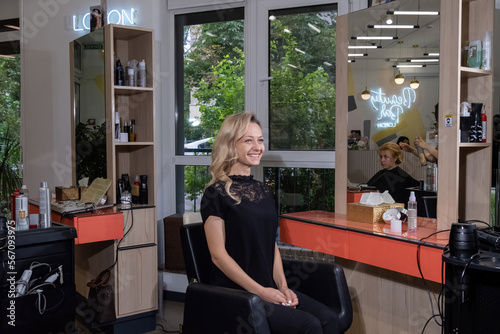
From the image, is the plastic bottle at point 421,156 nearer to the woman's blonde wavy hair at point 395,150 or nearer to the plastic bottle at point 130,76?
the woman's blonde wavy hair at point 395,150

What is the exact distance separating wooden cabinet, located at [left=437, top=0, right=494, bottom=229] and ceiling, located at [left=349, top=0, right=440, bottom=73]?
108mm

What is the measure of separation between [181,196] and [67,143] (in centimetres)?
103

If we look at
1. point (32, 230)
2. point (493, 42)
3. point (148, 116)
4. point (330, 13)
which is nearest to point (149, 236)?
point (148, 116)

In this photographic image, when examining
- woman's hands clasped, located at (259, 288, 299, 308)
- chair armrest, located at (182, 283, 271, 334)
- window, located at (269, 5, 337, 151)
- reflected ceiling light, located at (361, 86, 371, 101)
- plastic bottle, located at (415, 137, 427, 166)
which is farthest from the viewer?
window, located at (269, 5, 337, 151)

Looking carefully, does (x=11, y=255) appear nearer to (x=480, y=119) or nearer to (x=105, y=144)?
(x=105, y=144)

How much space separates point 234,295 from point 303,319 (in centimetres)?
29

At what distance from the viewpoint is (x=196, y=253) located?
237 cm

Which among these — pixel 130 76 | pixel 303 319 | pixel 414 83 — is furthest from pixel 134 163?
pixel 303 319

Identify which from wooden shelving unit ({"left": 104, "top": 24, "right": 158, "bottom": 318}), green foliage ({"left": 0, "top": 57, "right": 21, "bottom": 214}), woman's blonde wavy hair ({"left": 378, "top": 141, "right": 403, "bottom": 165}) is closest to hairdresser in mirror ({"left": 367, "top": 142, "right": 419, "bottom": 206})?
woman's blonde wavy hair ({"left": 378, "top": 141, "right": 403, "bottom": 165})

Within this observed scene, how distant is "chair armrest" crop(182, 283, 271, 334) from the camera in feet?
6.19

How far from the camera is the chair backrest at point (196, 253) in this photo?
235cm

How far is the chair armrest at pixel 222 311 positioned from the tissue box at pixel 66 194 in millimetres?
1706

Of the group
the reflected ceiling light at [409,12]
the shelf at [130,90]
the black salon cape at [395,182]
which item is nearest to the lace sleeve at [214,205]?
the black salon cape at [395,182]

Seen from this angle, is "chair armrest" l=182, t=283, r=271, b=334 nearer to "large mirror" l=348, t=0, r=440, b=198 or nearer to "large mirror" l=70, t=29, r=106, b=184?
"large mirror" l=348, t=0, r=440, b=198
